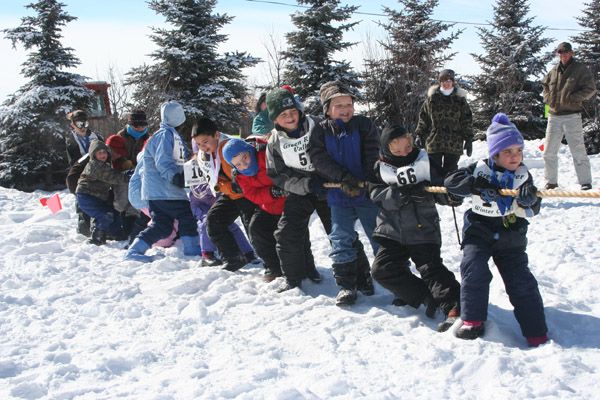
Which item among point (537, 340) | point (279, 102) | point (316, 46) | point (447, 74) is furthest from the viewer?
point (316, 46)

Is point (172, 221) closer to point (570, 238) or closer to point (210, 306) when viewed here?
point (210, 306)

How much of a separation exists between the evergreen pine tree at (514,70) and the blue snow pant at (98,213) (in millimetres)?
15429

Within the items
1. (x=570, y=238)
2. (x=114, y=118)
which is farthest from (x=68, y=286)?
(x=114, y=118)

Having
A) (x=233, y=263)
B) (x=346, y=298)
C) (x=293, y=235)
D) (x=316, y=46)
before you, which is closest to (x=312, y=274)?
(x=293, y=235)

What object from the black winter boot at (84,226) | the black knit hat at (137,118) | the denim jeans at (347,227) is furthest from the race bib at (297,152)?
the black winter boot at (84,226)

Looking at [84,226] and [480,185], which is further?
[84,226]

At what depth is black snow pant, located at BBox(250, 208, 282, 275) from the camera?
5.05 metres

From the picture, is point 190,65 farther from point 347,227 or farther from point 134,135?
point 347,227

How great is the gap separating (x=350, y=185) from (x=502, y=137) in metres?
1.23

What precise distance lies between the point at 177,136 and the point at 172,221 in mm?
1081

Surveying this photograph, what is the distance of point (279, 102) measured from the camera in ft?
14.6

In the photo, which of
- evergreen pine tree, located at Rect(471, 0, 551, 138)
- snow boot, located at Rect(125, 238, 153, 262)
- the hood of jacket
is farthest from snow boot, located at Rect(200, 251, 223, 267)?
evergreen pine tree, located at Rect(471, 0, 551, 138)

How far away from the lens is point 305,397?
2.77 metres

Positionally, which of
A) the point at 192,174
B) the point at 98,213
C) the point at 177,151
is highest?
the point at 177,151
